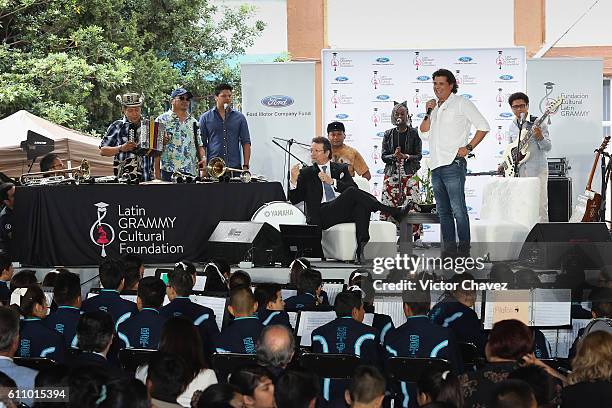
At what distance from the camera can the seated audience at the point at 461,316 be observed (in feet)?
24.5

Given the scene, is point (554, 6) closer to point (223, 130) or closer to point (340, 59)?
point (340, 59)

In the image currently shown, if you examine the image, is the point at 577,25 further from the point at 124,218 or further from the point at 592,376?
the point at 592,376

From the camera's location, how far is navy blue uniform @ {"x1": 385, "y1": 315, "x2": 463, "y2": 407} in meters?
6.70

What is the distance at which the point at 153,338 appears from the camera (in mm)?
7172

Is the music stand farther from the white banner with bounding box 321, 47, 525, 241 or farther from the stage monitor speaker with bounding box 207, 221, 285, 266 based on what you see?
the white banner with bounding box 321, 47, 525, 241

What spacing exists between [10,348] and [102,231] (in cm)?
558

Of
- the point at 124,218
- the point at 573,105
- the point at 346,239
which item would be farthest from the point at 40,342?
the point at 573,105

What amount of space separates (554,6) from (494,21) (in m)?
1.39

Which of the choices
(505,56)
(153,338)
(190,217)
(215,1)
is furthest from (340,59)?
(215,1)

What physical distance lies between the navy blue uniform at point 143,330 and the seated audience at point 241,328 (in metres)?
0.48

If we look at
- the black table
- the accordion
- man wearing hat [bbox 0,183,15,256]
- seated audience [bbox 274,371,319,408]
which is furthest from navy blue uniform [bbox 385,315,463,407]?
man wearing hat [bbox 0,183,15,256]

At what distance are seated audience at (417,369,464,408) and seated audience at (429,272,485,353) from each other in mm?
2049

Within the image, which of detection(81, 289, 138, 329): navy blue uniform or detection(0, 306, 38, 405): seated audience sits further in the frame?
detection(81, 289, 138, 329): navy blue uniform

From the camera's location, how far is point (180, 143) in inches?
500
